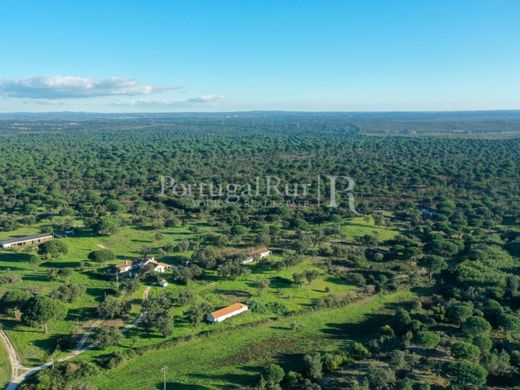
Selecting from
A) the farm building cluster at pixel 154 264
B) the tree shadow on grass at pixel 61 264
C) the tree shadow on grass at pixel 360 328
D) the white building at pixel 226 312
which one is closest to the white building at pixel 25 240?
the farm building cluster at pixel 154 264

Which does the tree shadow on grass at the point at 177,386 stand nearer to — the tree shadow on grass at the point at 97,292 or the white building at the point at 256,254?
the tree shadow on grass at the point at 97,292

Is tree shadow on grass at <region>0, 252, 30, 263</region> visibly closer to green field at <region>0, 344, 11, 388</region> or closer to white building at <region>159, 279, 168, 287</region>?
white building at <region>159, 279, 168, 287</region>

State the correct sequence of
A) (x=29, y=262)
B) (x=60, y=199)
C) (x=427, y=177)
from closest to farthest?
(x=29, y=262) < (x=60, y=199) < (x=427, y=177)

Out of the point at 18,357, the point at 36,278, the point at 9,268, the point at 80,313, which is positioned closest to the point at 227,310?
the point at 80,313

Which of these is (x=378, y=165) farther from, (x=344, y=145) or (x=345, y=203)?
(x=344, y=145)

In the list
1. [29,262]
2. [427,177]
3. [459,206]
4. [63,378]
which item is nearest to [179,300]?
[63,378]

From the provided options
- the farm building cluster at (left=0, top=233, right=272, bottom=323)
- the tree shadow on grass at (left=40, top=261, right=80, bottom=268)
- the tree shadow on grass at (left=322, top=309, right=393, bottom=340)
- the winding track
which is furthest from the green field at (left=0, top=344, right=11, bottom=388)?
the tree shadow on grass at (left=322, top=309, right=393, bottom=340)

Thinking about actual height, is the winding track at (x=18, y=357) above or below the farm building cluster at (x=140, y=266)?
below
